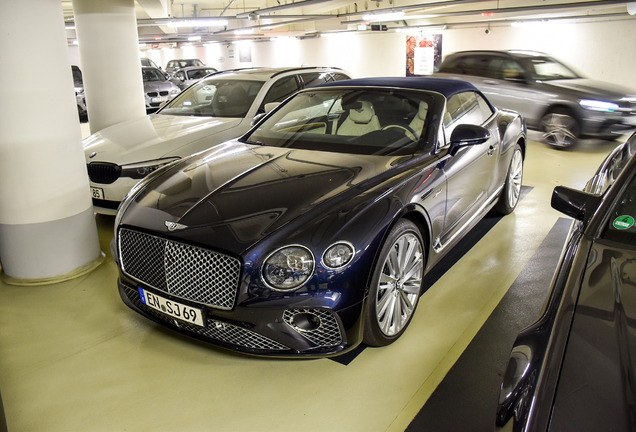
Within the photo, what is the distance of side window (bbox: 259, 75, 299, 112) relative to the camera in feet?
17.0

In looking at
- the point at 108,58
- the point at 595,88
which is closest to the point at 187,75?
the point at 108,58

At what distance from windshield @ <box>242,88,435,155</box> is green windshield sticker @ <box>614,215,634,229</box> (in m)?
1.21

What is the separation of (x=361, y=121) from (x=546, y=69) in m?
6.06

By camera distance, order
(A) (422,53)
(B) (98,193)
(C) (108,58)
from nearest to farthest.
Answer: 1. (B) (98,193)
2. (C) (108,58)
3. (A) (422,53)

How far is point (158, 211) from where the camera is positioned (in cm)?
246

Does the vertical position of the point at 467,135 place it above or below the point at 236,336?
above

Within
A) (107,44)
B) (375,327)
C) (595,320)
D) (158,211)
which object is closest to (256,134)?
(158,211)

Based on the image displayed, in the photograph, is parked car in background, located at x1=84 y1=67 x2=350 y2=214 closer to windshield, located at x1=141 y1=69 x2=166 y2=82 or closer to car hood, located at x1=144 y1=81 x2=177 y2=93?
car hood, located at x1=144 y1=81 x2=177 y2=93

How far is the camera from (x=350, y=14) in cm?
1295

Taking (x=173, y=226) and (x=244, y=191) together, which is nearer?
(x=173, y=226)

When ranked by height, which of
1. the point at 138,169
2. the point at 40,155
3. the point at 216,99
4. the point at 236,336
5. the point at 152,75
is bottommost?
the point at 236,336

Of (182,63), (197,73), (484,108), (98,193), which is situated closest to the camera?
(484,108)

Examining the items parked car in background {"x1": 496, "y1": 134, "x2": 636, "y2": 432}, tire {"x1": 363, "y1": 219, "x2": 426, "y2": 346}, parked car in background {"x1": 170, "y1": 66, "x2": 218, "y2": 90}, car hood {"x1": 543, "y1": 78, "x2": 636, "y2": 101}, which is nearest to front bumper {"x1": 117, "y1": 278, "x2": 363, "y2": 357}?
tire {"x1": 363, "y1": 219, "x2": 426, "y2": 346}

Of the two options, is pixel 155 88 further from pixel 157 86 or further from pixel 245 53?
pixel 245 53
